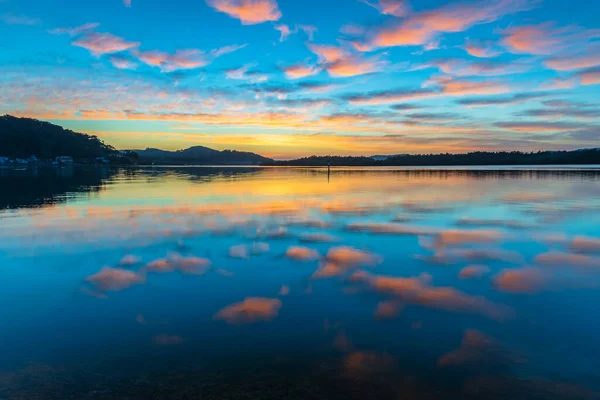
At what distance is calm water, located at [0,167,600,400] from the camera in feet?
14.6

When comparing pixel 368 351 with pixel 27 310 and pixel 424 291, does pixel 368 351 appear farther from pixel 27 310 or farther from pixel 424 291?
pixel 27 310

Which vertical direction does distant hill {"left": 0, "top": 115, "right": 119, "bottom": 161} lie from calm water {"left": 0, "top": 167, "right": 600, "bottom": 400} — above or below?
above

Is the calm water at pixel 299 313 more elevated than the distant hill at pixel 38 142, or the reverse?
the distant hill at pixel 38 142

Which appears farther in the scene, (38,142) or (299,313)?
(38,142)

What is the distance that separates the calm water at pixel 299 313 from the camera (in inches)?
175

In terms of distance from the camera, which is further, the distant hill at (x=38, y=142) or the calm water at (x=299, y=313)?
the distant hill at (x=38, y=142)

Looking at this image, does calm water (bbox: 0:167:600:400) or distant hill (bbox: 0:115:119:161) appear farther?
distant hill (bbox: 0:115:119:161)

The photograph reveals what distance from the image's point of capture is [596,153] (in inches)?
6009

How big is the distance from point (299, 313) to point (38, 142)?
185m

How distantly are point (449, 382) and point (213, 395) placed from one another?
8.50 feet

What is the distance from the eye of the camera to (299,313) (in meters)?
6.36

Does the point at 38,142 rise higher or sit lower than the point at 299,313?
higher

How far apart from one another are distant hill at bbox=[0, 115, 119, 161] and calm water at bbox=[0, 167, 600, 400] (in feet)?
565

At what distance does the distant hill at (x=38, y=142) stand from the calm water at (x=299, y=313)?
172 meters
